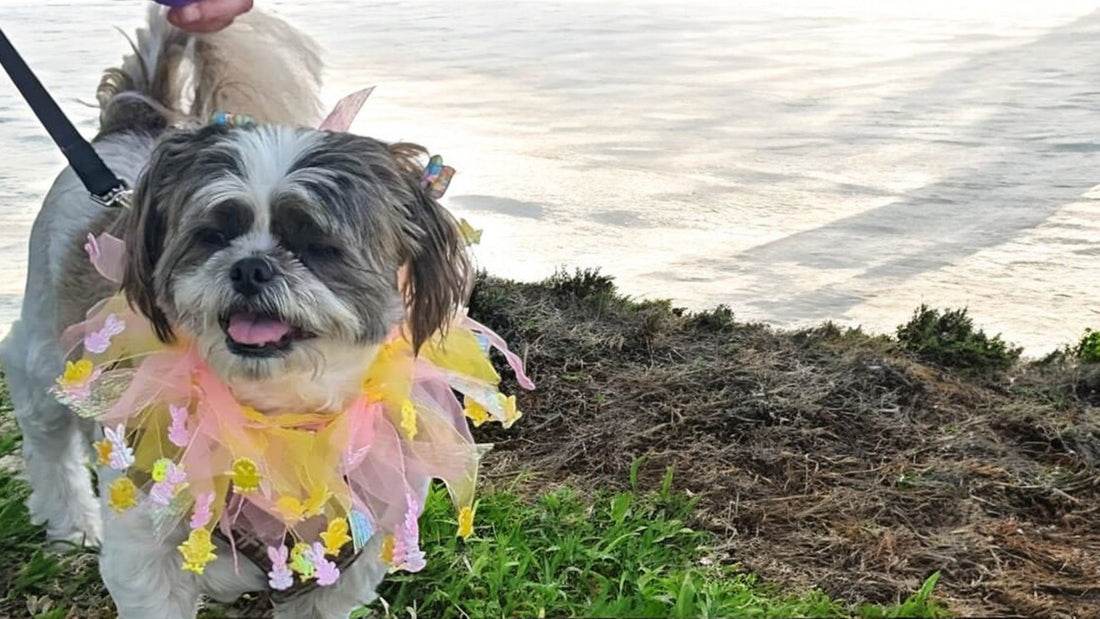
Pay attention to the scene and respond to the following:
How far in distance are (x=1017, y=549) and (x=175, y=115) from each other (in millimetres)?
2986

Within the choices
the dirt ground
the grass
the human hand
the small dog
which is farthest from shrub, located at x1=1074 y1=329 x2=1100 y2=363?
the human hand

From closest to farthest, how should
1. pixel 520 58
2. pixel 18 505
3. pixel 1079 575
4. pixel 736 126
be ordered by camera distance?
pixel 1079 575, pixel 18 505, pixel 736 126, pixel 520 58

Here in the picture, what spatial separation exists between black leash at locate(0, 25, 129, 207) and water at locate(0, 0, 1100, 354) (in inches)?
113

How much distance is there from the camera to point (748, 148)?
9.23 metres

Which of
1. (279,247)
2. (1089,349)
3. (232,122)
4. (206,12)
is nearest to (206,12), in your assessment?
(206,12)

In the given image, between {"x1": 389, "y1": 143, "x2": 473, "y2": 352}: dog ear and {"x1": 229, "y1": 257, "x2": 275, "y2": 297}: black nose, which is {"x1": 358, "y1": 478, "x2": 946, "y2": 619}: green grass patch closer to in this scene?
{"x1": 389, "y1": 143, "x2": 473, "y2": 352}: dog ear

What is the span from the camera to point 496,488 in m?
3.97

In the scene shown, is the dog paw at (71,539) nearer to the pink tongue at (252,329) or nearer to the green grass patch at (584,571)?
the green grass patch at (584,571)

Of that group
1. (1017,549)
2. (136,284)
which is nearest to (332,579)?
(136,284)

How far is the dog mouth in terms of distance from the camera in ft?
7.78

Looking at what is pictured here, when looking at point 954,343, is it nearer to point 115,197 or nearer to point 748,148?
point 115,197

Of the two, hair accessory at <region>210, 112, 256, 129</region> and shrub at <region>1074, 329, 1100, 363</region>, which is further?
shrub at <region>1074, 329, 1100, 363</region>

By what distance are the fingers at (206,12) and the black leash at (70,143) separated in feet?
1.39

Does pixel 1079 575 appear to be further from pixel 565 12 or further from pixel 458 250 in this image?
pixel 565 12
